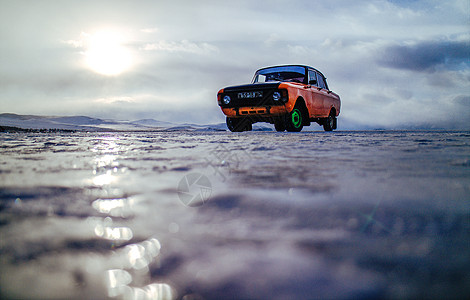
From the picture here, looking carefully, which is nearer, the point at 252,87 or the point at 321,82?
the point at 252,87

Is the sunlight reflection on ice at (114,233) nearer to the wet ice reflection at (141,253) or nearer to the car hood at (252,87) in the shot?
the wet ice reflection at (141,253)

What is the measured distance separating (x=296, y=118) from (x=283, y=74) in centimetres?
143

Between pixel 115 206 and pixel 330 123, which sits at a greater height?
pixel 330 123

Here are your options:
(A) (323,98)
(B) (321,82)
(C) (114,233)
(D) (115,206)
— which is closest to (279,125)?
(A) (323,98)

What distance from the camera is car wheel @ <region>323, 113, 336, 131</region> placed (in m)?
9.44

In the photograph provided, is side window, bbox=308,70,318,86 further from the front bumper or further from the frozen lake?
the frozen lake

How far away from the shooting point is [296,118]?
7297 mm

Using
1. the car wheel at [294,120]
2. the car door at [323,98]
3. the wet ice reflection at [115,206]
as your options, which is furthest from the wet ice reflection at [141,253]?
the car door at [323,98]

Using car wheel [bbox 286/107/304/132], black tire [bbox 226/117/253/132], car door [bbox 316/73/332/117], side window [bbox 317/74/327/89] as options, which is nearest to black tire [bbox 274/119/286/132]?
car wheel [bbox 286/107/304/132]

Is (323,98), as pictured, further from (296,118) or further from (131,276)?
(131,276)

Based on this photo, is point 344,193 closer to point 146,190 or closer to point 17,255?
point 146,190

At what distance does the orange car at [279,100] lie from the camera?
6.74 metres

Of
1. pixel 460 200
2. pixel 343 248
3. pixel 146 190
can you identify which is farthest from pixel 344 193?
pixel 146 190

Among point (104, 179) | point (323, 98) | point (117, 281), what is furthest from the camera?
point (323, 98)
